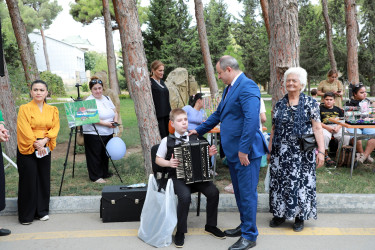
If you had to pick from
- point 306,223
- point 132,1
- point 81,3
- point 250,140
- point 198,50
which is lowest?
point 306,223

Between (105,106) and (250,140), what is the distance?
3.40 m

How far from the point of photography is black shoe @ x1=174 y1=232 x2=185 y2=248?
398cm

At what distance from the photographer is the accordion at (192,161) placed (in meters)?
4.05

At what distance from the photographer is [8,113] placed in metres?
8.62

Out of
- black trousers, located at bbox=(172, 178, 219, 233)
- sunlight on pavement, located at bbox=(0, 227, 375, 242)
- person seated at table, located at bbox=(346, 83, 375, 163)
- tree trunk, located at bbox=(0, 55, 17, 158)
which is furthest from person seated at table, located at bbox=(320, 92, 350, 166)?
tree trunk, located at bbox=(0, 55, 17, 158)

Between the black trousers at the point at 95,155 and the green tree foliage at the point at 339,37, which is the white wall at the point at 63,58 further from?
the black trousers at the point at 95,155

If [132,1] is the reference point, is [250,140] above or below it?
below

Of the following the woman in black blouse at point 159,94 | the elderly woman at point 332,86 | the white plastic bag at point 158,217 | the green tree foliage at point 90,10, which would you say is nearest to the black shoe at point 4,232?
the white plastic bag at point 158,217

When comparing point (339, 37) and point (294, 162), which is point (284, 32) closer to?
point (294, 162)

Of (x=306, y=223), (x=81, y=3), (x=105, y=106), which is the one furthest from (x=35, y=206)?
(x=81, y=3)

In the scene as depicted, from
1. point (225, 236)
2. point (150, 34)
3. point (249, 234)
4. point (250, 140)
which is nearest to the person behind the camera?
point (250, 140)

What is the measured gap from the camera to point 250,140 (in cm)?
365

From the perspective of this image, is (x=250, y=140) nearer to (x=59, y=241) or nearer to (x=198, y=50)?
(x=59, y=241)

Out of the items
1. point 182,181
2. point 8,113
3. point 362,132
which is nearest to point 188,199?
point 182,181
